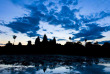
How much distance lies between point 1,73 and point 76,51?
205ft

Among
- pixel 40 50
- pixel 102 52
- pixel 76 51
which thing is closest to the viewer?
pixel 102 52

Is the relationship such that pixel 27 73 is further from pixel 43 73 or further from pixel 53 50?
pixel 53 50

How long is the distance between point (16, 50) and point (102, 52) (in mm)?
66304

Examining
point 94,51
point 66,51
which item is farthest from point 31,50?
point 94,51

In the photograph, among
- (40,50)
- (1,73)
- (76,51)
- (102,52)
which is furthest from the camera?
(40,50)

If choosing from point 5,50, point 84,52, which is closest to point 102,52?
point 84,52

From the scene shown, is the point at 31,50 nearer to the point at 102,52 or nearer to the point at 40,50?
the point at 40,50

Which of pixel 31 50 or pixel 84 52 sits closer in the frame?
pixel 84 52

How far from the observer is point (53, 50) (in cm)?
7388

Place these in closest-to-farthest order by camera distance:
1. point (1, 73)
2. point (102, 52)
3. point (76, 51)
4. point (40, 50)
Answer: point (1, 73)
point (102, 52)
point (76, 51)
point (40, 50)

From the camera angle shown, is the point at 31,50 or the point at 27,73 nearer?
the point at 27,73

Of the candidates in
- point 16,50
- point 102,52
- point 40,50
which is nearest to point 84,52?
point 102,52

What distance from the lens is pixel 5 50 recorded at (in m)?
68.0

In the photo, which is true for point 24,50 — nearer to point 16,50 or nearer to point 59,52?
point 16,50
